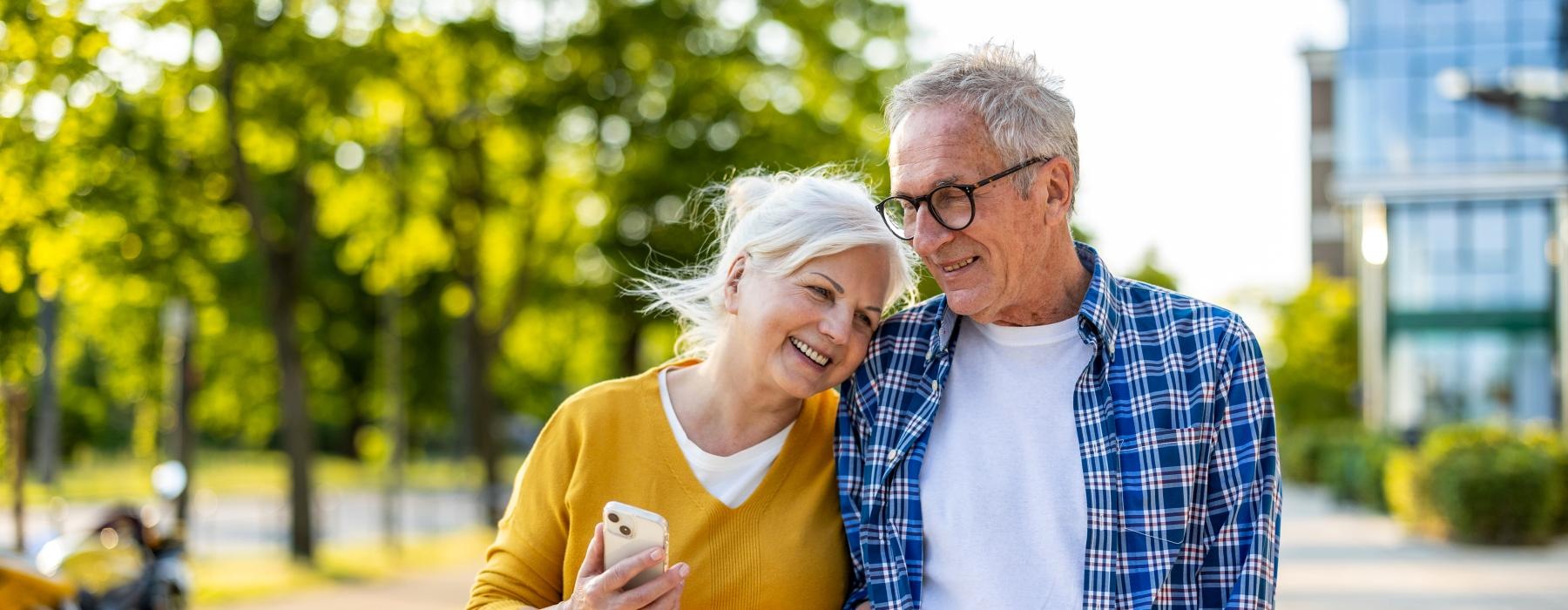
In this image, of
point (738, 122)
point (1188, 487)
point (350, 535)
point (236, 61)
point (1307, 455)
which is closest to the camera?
point (1188, 487)

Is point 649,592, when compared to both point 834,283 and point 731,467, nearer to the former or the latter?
point 731,467

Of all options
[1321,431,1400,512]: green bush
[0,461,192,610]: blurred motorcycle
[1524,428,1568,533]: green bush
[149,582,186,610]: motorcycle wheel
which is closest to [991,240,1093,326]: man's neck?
[0,461,192,610]: blurred motorcycle

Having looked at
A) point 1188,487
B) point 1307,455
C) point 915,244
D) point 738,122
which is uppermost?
point 738,122

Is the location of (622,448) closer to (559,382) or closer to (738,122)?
(738,122)

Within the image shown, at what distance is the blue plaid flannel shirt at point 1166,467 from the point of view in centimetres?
288

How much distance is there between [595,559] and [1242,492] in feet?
3.91

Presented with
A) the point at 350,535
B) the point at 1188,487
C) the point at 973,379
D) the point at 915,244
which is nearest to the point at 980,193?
the point at 915,244

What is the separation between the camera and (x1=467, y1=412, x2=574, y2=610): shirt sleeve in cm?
322

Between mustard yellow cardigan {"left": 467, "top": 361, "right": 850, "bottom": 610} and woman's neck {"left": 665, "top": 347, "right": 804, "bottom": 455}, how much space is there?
0.06 metres

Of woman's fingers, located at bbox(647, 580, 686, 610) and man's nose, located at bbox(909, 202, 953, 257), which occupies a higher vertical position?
man's nose, located at bbox(909, 202, 953, 257)

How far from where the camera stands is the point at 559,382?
39688 millimetres

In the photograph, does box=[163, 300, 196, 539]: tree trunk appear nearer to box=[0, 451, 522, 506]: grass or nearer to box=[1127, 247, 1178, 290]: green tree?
box=[0, 451, 522, 506]: grass

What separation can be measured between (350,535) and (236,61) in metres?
11.5

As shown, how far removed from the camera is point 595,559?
114 inches
